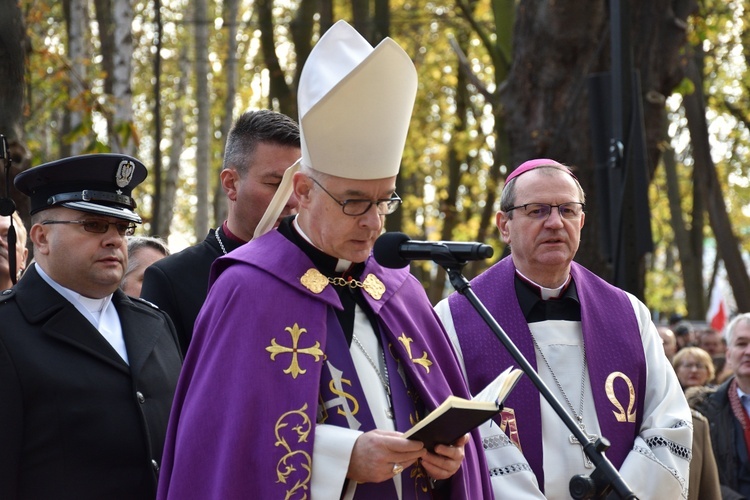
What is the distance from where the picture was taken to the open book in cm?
346

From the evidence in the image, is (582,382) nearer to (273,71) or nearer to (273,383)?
(273,383)

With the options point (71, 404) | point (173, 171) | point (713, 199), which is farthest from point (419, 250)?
point (173, 171)

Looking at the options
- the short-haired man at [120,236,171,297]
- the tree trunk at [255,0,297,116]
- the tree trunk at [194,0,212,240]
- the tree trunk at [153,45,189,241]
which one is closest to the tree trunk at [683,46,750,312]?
the tree trunk at [255,0,297,116]

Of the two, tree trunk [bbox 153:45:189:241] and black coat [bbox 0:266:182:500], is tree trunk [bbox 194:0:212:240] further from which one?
black coat [bbox 0:266:182:500]

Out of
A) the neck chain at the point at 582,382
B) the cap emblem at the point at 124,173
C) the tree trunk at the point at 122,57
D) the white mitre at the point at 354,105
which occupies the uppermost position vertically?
the tree trunk at the point at 122,57

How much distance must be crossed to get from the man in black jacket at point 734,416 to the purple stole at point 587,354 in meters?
2.99

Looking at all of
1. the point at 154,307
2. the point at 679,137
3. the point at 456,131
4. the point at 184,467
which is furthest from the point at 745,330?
the point at 679,137

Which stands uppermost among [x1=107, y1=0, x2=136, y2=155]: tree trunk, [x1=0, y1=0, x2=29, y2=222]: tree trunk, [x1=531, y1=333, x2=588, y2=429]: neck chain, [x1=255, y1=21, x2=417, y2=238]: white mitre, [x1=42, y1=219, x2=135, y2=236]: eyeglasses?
[x1=107, y1=0, x2=136, y2=155]: tree trunk

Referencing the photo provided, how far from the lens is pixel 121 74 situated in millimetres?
12648

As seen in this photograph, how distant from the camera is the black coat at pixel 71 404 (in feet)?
13.4

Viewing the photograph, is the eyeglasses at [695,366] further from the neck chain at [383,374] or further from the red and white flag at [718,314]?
the red and white flag at [718,314]

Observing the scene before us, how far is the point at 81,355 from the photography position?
4332mm

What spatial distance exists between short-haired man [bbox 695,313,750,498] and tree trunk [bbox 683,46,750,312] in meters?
9.59

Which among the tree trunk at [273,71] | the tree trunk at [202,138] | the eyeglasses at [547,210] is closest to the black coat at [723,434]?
the eyeglasses at [547,210]
